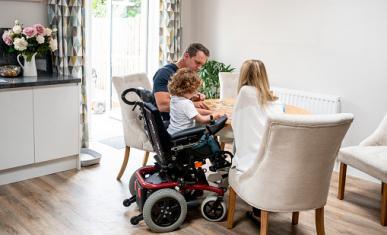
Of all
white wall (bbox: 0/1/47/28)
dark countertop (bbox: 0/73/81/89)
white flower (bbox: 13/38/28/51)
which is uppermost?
white wall (bbox: 0/1/47/28)

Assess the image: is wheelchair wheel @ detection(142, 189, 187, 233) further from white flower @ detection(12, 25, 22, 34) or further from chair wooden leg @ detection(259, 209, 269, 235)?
white flower @ detection(12, 25, 22, 34)

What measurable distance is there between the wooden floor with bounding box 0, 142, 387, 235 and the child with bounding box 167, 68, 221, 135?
0.71 meters

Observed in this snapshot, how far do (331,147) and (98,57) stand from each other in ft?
13.5

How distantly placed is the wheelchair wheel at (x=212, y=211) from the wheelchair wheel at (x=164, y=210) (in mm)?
191

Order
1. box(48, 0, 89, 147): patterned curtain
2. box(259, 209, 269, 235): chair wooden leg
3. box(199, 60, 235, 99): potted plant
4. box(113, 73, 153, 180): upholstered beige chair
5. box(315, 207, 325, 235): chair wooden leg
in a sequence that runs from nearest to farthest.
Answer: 1. box(259, 209, 269, 235): chair wooden leg
2. box(315, 207, 325, 235): chair wooden leg
3. box(113, 73, 153, 180): upholstered beige chair
4. box(48, 0, 89, 147): patterned curtain
5. box(199, 60, 235, 99): potted plant

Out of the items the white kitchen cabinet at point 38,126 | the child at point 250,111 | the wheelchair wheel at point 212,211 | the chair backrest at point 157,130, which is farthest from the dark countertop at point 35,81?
the child at point 250,111

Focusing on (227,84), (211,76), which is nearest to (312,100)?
(227,84)

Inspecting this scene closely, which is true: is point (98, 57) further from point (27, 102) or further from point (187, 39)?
point (27, 102)

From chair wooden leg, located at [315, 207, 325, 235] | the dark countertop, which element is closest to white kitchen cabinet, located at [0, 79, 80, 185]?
the dark countertop

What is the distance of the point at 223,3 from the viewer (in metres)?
5.43

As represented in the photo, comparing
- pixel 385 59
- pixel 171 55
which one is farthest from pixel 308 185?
pixel 171 55

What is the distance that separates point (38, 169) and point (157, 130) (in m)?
1.60

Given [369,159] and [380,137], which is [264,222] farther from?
[380,137]

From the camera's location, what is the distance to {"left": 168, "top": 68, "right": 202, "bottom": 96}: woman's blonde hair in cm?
303
